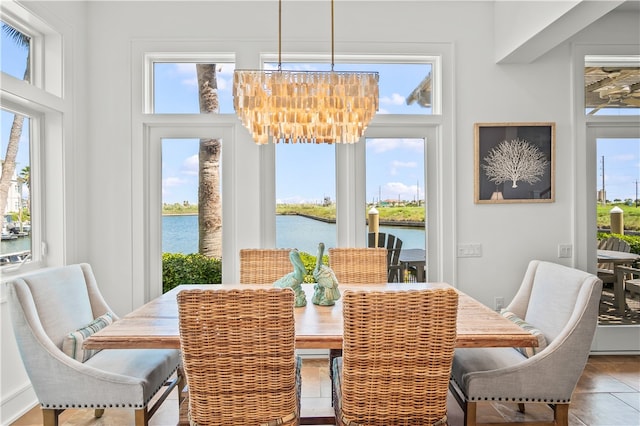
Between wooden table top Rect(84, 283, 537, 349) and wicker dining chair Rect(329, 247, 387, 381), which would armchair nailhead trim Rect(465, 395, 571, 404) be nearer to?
wooden table top Rect(84, 283, 537, 349)

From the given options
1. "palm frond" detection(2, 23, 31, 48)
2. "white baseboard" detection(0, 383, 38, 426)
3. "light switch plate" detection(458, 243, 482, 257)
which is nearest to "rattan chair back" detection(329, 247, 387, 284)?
"light switch plate" detection(458, 243, 482, 257)

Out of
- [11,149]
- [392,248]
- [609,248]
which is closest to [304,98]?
[392,248]

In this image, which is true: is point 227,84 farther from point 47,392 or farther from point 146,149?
point 47,392

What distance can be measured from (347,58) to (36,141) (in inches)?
96.7

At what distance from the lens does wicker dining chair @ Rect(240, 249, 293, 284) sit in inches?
119

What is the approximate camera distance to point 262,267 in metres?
3.04

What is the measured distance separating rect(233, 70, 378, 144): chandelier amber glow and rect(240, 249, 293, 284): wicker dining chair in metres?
1.11

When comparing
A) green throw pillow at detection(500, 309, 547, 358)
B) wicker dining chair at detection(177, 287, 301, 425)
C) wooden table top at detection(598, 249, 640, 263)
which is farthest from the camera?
wooden table top at detection(598, 249, 640, 263)

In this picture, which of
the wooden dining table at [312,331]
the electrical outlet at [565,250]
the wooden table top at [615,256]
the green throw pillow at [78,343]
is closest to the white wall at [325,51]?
the electrical outlet at [565,250]

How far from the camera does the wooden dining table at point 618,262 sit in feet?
12.2

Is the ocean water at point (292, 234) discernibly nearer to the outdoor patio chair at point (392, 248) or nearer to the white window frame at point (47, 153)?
the outdoor patio chair at point (392, 248)

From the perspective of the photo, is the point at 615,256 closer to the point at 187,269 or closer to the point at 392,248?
the point at 392,248

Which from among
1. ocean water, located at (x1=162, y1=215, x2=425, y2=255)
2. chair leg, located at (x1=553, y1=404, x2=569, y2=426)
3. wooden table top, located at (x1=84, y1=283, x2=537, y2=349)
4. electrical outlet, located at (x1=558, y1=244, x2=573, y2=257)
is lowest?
chair leg, located at (x1=553, y1=404, x2=569, y2=426)

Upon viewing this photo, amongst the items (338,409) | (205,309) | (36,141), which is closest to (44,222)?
(36,141)
